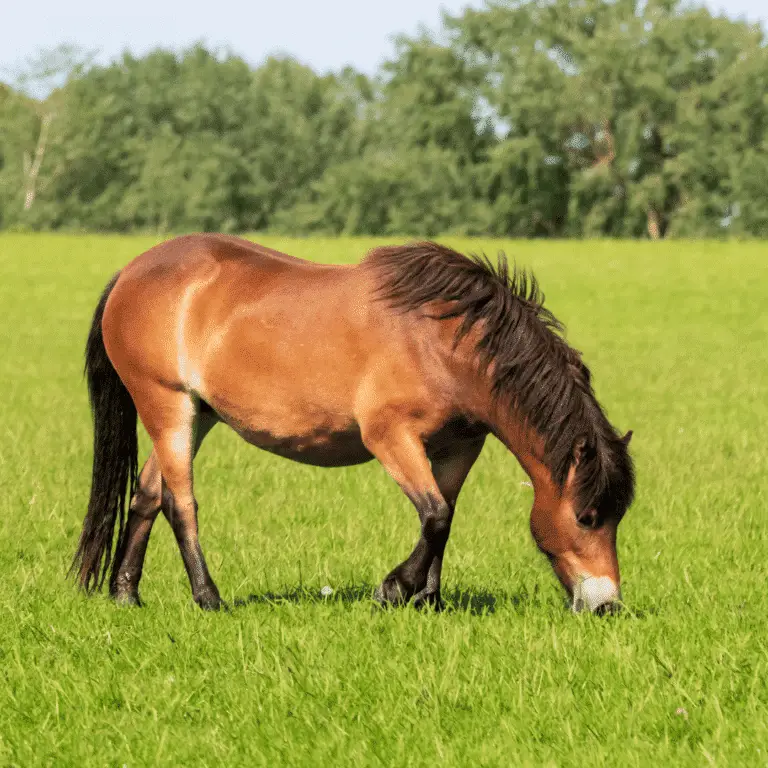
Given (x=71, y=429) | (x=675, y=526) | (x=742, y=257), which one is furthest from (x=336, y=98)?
(x=675, y=526)

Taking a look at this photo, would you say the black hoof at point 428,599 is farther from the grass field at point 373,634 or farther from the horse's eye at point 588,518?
the horse's eye at point 588,518

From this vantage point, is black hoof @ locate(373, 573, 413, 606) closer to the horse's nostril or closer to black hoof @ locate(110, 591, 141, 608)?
the horse's nostril

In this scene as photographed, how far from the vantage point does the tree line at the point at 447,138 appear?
67125 mm

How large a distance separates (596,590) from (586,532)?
28 centimetres

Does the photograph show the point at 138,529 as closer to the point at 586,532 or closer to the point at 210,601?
the point at 210,601

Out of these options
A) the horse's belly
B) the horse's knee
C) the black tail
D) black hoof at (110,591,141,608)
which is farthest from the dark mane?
black hoof at (110,591,141,608)

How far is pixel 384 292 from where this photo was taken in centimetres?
613

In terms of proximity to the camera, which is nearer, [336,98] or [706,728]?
[706,728]

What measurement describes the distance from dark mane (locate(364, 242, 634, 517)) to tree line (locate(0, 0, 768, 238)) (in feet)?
203

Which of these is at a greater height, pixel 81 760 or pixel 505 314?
pixel 505 314

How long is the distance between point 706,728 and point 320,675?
61.1 inches

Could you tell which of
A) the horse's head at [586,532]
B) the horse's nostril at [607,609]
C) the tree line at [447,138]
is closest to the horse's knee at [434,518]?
the horse's head at [586,532]

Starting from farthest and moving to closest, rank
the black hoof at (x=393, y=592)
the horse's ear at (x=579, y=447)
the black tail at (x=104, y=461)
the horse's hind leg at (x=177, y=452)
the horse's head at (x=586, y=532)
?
the black tail at (x=104, y=461), the horse's hind leg at (x=177, y=452), the black hoof at (x=393, y=592), the horse's head at (x=586, y=532), the horse's ear at (x=579, y=447)

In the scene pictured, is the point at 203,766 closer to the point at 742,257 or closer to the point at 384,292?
the point at 384,292
